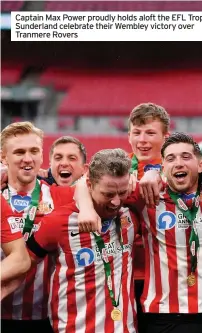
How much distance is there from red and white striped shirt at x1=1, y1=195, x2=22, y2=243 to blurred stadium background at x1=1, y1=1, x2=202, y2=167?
850 centimetres

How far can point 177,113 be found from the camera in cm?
1129

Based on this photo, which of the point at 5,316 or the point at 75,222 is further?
the point at 5,316

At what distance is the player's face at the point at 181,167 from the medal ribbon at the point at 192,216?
0.11 feet

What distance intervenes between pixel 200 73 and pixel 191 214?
10.2 m

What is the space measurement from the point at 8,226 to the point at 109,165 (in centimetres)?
47

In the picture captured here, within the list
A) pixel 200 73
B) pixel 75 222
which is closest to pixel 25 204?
pixel 75 222

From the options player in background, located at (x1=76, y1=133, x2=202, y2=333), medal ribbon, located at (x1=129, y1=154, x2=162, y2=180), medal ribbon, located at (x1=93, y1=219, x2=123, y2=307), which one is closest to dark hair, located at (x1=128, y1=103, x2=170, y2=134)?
medal ribbon, located at (x1=129, y1=154, x2=162, y2=180)

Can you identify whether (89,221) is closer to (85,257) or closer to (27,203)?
(85,257)

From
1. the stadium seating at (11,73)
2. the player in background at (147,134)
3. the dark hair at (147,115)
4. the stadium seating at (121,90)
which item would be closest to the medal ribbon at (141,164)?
the player in background at (147,134)

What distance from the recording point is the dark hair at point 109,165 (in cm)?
224

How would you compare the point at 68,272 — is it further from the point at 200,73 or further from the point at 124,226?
the point at 200,73

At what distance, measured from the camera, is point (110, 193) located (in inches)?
87.4

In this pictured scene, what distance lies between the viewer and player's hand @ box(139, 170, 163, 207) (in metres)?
2.30
